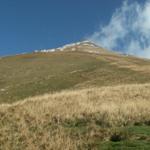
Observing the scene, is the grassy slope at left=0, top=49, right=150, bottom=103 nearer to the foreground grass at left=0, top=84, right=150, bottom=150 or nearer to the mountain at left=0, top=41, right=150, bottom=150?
the mountain at left=0, top=41, right=150, bottom=150

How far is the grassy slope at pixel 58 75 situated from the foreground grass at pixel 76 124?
15.3m

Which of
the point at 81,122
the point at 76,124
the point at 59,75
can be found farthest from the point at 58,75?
the point at 76,124

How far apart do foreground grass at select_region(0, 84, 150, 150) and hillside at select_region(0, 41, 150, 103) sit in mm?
15168

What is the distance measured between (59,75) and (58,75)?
13 cm

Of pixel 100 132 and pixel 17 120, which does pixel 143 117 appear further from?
pixel 17 120

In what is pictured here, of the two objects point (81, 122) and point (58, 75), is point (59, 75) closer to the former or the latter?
point (58, 75)

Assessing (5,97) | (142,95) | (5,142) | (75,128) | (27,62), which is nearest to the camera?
(5,142)

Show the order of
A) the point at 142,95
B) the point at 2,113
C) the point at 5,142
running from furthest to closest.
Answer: the point at 142,95 → the point at 2,113 → the point at 5,142

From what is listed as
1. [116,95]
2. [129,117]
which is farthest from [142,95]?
[129,117]

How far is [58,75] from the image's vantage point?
176 feet

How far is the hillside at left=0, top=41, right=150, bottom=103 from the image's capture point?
149 ft

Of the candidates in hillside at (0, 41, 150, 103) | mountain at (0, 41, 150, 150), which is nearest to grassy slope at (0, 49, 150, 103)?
hillside at (0, 41, 150, 103)

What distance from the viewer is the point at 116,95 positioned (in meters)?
27.0

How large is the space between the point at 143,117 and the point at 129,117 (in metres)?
0.58
